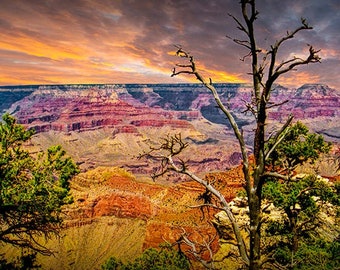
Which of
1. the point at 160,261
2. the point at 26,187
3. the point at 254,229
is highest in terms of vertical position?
the point at 254,229

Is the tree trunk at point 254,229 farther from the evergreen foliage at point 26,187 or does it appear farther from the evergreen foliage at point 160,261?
the evergreen foliage at point 160,261

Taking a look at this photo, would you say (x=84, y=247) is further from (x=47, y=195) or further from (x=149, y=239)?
(x=47, y=195)

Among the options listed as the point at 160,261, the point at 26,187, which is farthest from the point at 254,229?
the point at 160,261

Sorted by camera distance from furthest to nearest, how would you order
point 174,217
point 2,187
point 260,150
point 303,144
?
point 174,217, point 303,144, point 2,187, point 260,150

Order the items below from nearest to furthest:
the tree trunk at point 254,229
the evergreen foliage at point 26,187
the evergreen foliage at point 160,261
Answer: the tree trunk at point 254,229, the evergreen foliage at point 26,187, the evergreen foliage at point 160,261

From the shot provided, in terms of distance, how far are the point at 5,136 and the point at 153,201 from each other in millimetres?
65817

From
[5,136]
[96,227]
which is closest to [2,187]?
[5,136]

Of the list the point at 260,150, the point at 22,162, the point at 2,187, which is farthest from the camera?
the point at 22,162

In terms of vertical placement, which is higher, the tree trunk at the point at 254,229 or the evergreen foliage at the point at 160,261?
the tree trunk at the point at 254,229

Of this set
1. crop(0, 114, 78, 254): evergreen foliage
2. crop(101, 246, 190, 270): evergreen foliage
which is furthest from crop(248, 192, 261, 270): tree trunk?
crop(101, 246, 190, 270): evergreen foliage

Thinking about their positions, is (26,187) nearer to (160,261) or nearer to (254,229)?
(160,261)

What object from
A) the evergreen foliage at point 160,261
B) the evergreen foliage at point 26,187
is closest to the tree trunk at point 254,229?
the evergreen foliage at point 26,187

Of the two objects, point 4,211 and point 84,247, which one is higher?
point 4,211

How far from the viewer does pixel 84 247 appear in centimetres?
7712
